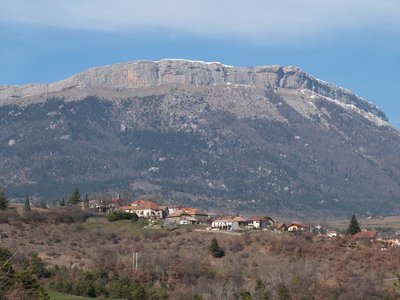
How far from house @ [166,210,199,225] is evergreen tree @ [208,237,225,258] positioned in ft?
79.0

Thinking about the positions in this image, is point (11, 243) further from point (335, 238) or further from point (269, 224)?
point (269, 224)

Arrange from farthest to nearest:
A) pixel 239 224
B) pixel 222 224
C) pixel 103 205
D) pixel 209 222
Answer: pixel 103 205, pixel 209 222, pixel 239 224, pixel 222 224

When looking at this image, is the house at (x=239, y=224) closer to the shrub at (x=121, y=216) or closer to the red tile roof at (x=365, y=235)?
the shrub at (x=121, y=216)

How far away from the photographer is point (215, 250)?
374ft

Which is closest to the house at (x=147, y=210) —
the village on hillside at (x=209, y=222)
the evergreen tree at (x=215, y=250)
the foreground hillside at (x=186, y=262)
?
the village on hillside at (x=209, y=222)

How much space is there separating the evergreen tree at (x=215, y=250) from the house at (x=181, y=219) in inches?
948

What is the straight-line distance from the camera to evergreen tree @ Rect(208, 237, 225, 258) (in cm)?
11356

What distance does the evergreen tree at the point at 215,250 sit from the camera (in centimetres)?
11356

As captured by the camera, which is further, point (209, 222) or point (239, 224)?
point (209, 222)

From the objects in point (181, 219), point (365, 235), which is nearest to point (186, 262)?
point (365, 235)

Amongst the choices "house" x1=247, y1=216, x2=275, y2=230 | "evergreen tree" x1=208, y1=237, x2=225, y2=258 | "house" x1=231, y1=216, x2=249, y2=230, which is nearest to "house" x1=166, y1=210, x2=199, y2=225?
"house" x1=231, y1=216, x2=249, y2=230

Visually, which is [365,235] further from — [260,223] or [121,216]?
[121,216]

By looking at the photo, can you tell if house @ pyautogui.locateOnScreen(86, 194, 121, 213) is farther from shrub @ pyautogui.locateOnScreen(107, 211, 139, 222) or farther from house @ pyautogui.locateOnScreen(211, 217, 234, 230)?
house @ pyautogui.locateOnScreen(211, 217, 234, 230)

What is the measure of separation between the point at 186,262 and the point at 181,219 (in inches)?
1613
